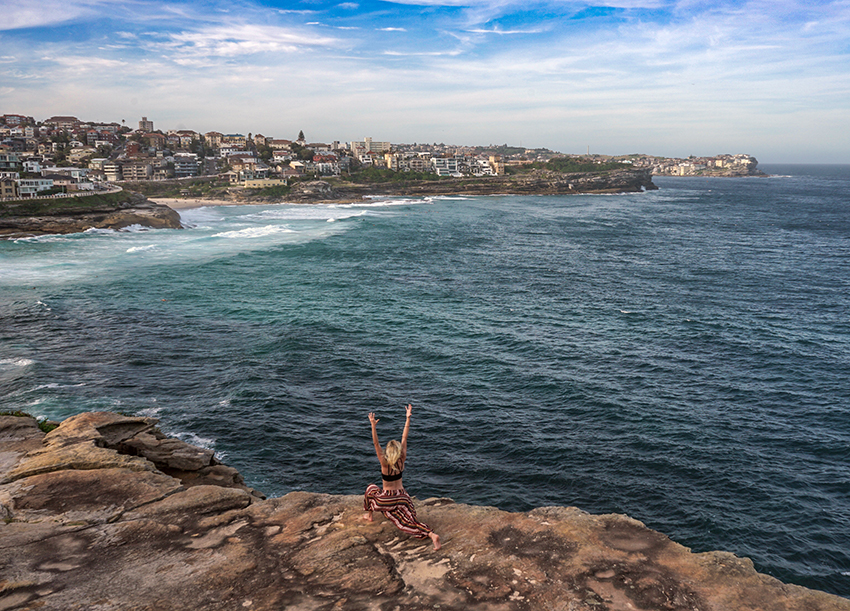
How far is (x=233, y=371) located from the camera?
104ft

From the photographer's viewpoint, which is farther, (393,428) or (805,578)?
(393,428)

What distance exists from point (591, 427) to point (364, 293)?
1119 inches

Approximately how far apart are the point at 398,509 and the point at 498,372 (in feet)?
71.2

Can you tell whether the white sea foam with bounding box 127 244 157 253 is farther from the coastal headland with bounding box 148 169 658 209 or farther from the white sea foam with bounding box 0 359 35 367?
the coastal headland with bounding box 148 169 658 209

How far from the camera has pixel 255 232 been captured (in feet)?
295

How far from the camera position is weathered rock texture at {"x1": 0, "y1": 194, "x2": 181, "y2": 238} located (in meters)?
79.9

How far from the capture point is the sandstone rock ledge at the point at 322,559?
891 cm

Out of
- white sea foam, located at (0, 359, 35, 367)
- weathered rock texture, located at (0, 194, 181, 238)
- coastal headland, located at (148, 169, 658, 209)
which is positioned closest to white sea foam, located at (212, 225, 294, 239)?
weathered rock texture, located at (0, 194, 181, 238)

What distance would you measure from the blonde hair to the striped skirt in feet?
2.05

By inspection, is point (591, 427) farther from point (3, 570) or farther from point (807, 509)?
point (3, 570)

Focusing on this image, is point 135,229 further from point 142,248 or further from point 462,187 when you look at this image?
point 462,187

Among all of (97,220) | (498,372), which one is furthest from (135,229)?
(498,372)

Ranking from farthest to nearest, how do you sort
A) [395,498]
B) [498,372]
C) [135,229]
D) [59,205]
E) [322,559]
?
[135,229], [59,205], [498,372], [395,498], [322,559]

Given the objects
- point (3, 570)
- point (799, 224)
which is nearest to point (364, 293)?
point (3, 570)
